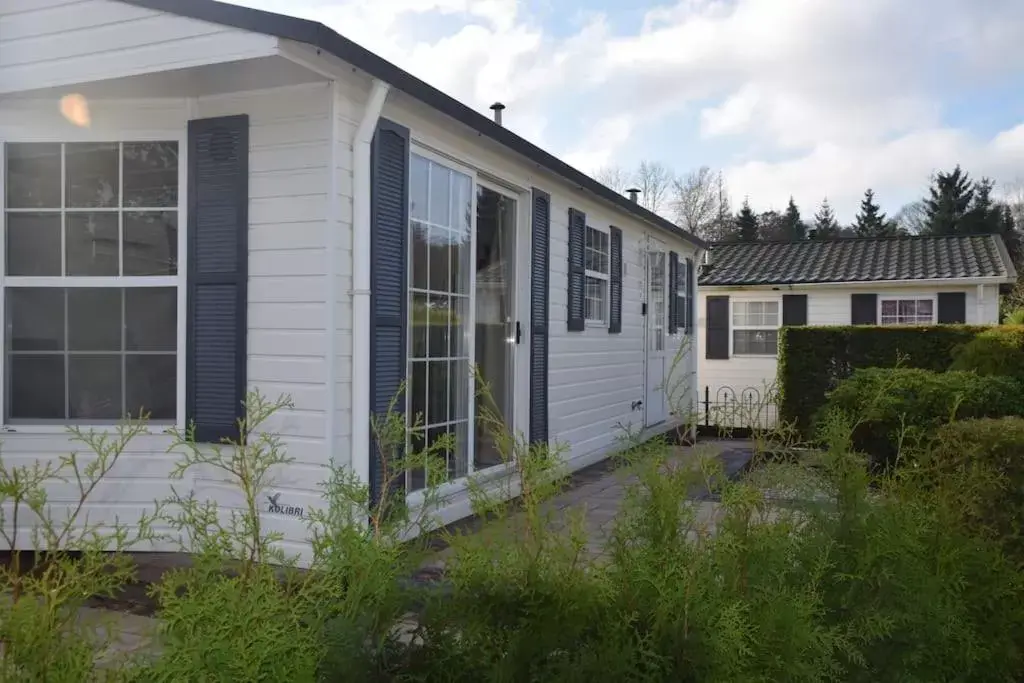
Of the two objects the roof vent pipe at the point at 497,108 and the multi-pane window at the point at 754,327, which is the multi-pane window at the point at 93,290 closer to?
the roof vent pipe at the point at 497,108

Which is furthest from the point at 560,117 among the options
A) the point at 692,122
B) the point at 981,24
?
the point at 981,24

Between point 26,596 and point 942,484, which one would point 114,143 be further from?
point 942,484

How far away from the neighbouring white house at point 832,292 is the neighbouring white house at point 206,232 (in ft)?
35.4

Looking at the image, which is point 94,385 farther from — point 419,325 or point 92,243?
point 419,325

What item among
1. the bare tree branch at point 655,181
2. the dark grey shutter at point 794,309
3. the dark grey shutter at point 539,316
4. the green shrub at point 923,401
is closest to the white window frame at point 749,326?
the dark grey shutter at point 794,309

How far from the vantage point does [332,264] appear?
4195 millimetres

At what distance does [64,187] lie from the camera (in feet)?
14.9

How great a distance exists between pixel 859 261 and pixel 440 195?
1237 cm

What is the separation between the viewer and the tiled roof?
1419cm

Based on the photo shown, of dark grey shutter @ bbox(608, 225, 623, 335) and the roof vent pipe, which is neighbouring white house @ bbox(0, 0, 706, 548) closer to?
dark grey shutter @ bbox(608, 225, 623, 335)

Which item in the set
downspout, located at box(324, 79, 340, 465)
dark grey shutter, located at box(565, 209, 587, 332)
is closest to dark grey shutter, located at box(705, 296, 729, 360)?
dark grey shutter, located at box(565, 209, 587, 332)

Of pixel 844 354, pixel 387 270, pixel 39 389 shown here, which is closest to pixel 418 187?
pixel 387 270

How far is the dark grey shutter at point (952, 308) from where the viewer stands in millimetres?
13906

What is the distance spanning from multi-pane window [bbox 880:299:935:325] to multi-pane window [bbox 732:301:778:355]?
191 cm
